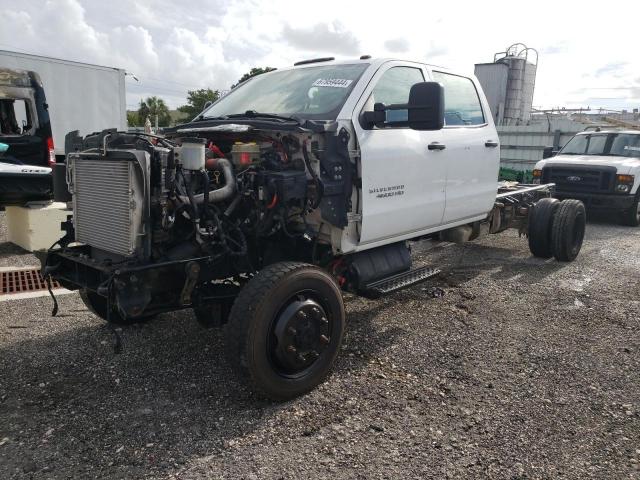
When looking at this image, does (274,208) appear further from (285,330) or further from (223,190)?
(285,330)

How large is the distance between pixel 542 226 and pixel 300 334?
15.7ft

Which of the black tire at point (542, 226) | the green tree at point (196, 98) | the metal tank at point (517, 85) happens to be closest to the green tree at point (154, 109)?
the green tree at point (196, 98)

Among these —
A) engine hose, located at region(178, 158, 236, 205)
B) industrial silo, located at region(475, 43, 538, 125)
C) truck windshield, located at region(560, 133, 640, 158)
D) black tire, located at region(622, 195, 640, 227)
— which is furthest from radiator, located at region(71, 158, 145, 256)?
industrial silo, located at region(475, 43, 538, 125)

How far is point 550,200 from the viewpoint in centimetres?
723

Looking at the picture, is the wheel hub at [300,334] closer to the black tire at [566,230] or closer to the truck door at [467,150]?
the truck door at [467,150]

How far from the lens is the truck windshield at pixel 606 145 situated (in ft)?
37.4

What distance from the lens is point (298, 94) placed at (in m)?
4.35

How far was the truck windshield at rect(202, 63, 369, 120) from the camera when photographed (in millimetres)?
4082

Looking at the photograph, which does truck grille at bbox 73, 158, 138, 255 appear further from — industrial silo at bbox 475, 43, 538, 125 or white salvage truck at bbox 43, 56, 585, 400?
industrial silo at bbox 475, 43, 538, 125

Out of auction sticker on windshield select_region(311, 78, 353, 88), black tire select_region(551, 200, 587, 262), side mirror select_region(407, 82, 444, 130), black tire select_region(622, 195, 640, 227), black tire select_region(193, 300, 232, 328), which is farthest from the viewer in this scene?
black tire select_region(622, 195, 640, 227)

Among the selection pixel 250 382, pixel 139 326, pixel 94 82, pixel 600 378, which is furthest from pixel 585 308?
pixel 94 82

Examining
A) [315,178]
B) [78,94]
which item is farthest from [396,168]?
[78,94]

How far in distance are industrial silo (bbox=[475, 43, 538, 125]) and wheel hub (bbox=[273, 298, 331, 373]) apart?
18.9m

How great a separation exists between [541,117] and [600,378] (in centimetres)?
2291
